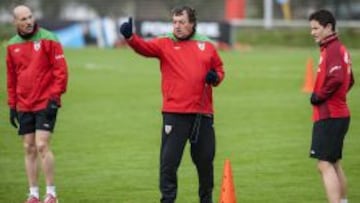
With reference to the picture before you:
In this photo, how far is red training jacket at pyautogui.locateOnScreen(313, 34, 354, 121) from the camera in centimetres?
901

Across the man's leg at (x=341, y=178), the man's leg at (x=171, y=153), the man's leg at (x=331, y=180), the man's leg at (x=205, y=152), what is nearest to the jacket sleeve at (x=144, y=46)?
the man's leg at (x=171, y=153)

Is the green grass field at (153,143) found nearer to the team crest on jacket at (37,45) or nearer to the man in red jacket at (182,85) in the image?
the man in red jacket at (182,85)

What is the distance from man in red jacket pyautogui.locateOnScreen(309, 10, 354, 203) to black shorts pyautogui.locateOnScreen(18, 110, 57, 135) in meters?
2.70

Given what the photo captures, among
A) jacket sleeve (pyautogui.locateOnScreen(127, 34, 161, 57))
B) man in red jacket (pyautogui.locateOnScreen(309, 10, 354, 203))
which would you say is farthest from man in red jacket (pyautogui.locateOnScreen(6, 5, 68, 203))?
man in red jacket (pyautogui.locateOnScreen(309, 10, 354, 203))

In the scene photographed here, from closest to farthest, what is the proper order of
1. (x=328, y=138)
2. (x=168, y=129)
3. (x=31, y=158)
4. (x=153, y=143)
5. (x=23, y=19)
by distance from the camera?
(x=328, y=138), (x=168, y=129), (x=23, y=19), (x=31, y=158), (x=153, y=143)

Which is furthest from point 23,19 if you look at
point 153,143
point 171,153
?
point 153,143

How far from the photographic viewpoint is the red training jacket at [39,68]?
999 centimetres

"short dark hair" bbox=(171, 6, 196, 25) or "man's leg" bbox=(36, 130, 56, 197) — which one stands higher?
"short dark hair" bbox=(171, 6, 196, 25)

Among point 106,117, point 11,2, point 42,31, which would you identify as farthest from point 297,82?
point 11,2

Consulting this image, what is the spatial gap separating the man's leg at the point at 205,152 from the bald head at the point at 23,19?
6.76 feet

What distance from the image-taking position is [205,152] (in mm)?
9461

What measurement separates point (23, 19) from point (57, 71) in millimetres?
624

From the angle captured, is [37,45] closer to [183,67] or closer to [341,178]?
[183,67]

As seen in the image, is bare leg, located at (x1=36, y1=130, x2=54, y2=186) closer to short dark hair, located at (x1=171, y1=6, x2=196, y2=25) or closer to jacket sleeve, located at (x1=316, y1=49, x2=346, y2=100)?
short dark hair, located at (x1=171, y1=6, x2=196, y2=25)
